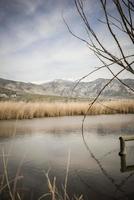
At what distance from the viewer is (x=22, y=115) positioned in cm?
1503

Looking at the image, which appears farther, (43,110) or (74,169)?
(43,110)

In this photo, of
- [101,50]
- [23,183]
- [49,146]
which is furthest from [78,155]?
[101,50]

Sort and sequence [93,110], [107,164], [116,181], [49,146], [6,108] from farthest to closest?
1. [93,110]
2. [6,108]
3. [49,146]
4. [107,164]
5. [116,181]

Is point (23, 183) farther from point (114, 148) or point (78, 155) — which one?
point (114, 148)

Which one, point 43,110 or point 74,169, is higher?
point 43,110

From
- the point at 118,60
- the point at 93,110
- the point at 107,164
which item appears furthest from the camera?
the point at 93,110

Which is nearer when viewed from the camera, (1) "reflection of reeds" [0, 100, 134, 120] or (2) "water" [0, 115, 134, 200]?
(2) "water" [0, 115, 134, 200]

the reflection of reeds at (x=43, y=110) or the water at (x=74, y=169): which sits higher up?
the reflection of reeds at (x=43, y=110)

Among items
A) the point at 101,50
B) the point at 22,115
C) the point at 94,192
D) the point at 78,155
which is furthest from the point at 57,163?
the point at 22,115

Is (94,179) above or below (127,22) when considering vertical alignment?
below

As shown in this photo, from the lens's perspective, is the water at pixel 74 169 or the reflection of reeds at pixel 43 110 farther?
the reflection of reeds at pixel 43 110

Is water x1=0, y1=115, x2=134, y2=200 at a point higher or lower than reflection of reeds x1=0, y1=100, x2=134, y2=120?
lower

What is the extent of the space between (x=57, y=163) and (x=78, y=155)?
0.72 meters

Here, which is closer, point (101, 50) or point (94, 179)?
point (101, 50)
